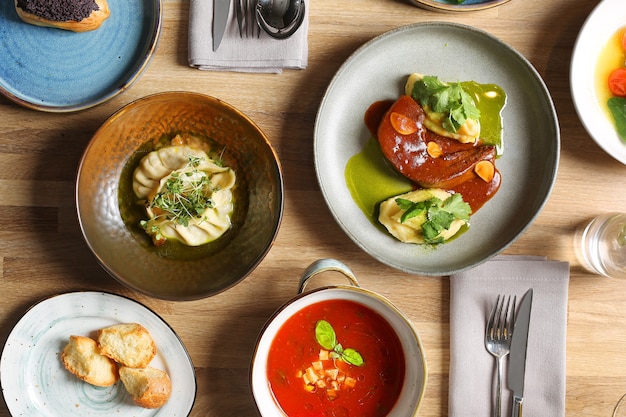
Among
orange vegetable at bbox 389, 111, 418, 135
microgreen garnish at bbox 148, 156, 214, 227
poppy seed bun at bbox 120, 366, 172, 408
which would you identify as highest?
orange vegetable at bbox 389, 111, 418, 135

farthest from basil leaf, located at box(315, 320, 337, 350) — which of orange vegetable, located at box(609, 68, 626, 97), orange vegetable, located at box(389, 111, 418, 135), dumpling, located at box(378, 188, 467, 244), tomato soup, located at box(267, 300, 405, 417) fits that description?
orange vegetable, located at box(609, 68, 626, 97)

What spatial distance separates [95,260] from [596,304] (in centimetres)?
146

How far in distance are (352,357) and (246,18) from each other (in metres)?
0.98

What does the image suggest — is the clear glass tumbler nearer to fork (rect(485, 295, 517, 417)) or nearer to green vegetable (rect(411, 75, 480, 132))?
fork (rect(485, 295, 517, 417))

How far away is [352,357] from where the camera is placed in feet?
5.54

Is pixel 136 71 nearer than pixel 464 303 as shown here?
Yes

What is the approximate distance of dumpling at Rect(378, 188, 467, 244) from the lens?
5.51 feet

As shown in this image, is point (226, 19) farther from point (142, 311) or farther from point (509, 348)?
point (509, 348)

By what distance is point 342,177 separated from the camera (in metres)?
1.73

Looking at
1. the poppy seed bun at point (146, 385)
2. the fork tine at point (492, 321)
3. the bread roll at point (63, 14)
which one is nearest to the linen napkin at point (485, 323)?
the fork tine at point (492, 321)

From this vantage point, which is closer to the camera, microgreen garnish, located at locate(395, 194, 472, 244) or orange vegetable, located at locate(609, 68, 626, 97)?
microgreen garnish, located at locate(395, 194, 472, 244)

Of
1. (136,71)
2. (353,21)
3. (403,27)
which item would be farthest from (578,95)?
(136,71)

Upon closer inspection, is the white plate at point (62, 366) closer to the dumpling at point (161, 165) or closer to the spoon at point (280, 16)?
the dumpling at point (161, 165)

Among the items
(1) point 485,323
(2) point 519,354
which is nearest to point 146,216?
(1) point 485,323
